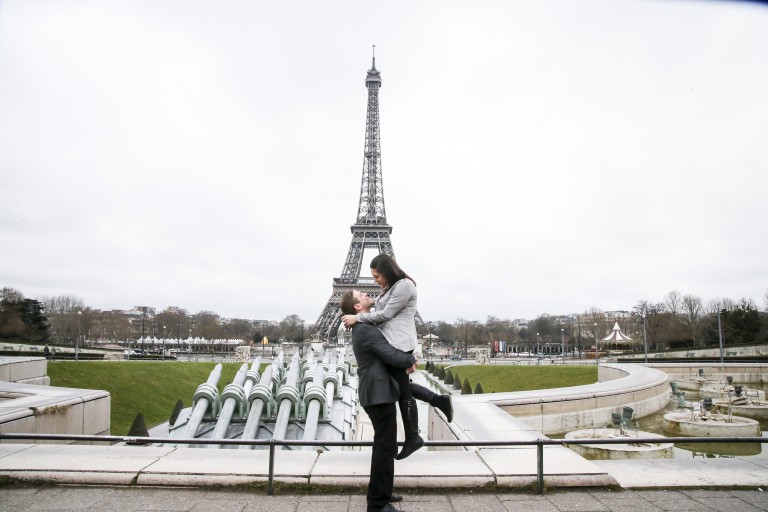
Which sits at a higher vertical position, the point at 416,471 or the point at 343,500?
the point at 416,471

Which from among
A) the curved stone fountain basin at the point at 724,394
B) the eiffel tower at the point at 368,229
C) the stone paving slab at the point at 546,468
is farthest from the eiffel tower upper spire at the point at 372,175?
the stone paving slab at the point at 546,468

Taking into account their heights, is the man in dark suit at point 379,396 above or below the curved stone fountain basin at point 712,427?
above

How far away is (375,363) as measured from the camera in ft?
13.6

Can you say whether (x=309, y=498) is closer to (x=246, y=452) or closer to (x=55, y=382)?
(x=246, y=452)

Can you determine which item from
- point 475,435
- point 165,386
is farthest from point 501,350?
point 475,435

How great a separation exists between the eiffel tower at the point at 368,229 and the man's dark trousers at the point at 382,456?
6495 cm

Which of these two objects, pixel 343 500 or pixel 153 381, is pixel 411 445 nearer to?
pixel 343 500

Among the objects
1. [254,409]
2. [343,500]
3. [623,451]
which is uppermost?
[343,500]

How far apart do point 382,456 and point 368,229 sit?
73.2 meters

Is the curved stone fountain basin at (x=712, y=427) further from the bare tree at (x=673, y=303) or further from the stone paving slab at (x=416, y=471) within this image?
the bare tree at (x=673, y=303)

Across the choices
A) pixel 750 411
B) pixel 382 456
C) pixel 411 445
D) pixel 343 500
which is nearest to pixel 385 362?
pixel 382 456

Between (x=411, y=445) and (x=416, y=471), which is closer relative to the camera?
(x=411, y=445)

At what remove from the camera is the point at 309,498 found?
4.41 m

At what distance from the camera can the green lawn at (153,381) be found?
21906mm
